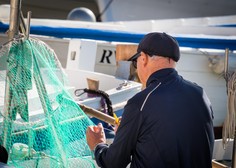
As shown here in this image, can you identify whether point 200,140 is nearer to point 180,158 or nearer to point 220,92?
point 180,158

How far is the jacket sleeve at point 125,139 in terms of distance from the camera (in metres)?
2.14

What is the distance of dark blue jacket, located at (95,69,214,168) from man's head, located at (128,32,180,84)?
45 mm

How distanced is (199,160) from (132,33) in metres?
5.93

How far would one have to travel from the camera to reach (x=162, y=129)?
7.00ft

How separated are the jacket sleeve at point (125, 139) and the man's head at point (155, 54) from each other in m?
0.24

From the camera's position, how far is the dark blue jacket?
2137 millimetres

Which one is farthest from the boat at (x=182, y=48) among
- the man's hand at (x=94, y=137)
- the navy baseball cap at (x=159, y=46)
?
the navy baseball cap at (x=159, y=46)

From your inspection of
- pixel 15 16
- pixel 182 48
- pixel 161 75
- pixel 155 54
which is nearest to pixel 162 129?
pixel 161 75

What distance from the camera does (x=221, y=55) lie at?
24.4ft

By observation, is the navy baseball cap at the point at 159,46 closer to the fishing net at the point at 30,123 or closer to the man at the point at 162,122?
the man at the point at 162,122

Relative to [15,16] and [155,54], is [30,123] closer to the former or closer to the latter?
[15,16]

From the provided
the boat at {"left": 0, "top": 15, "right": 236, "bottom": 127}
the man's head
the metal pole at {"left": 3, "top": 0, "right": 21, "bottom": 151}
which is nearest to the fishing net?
the metal pole at {"left": 3, "top": 0, "right": 21, "bottom": 151}

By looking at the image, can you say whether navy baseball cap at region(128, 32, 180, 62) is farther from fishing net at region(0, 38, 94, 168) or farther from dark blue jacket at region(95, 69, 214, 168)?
fishing net at region(0, 38, 94, 168)

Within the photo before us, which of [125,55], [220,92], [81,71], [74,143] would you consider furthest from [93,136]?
[220,92]
